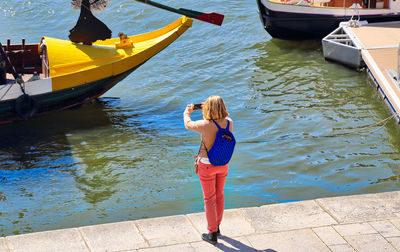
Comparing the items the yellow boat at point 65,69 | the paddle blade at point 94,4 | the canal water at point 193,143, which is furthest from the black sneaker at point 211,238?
the paddle blade at point 94,4

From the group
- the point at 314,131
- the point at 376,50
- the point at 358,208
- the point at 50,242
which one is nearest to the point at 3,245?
the point at 50,242

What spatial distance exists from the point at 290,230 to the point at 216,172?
1.01 meters

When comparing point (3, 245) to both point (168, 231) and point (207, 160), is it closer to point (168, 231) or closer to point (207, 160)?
point (168, 231)

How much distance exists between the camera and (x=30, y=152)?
9961 mm

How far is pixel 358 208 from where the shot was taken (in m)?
5.82

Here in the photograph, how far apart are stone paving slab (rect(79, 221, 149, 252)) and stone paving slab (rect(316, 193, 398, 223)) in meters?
2.11

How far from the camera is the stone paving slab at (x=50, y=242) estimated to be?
510 centimetres

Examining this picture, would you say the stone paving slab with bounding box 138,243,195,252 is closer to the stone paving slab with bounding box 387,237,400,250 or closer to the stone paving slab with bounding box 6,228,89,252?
the stone paving slab with bounding box 6,228,89,252

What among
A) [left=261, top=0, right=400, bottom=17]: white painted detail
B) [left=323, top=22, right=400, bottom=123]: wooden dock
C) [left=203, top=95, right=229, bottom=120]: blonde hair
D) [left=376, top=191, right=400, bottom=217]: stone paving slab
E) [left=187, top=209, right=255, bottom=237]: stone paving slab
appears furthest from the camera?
[left=261, top=0, right=400, bottom=17]: white painted detail

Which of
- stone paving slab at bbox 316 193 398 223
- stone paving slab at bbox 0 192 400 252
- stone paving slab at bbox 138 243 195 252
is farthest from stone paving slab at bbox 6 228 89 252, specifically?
stone paving slab at bbox 316 193 398 223

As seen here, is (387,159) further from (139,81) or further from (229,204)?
(139,81)

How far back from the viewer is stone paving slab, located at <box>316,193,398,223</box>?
18.4ft

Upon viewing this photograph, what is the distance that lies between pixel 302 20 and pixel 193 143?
8654 mm

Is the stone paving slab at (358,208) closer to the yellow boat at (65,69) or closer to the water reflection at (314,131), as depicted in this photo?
the water reflection at (314,131)
